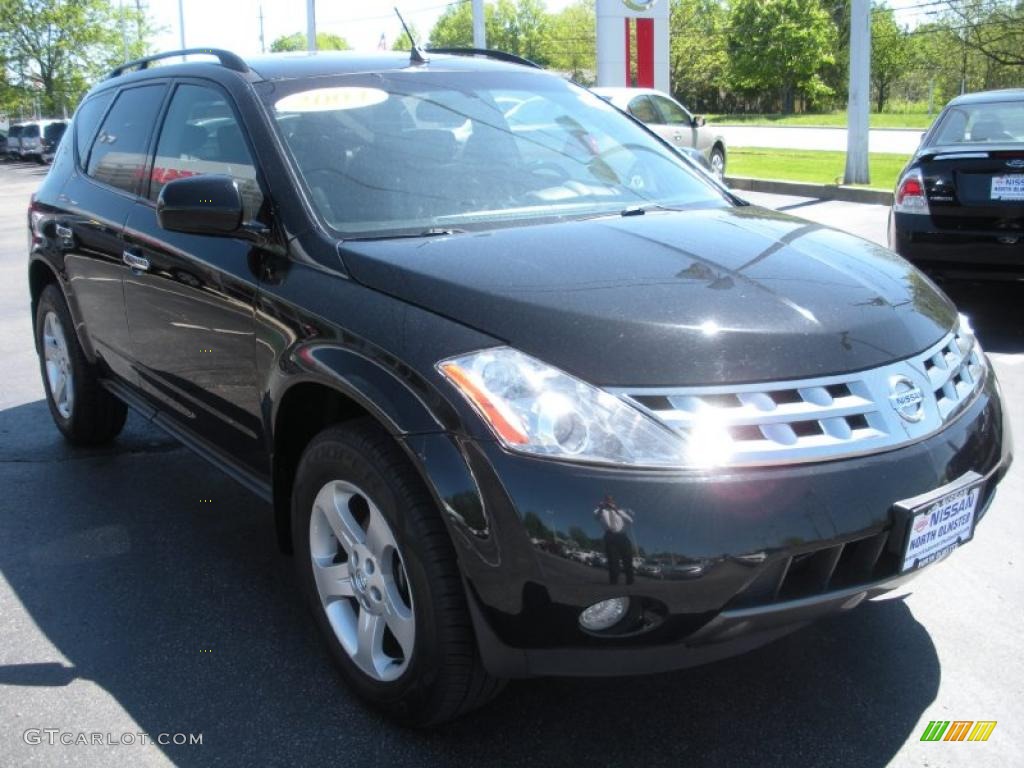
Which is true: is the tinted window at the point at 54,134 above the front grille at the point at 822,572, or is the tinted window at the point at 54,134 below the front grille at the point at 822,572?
above

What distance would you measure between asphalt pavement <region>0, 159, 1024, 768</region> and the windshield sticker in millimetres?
1600

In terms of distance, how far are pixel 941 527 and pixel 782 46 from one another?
7618 cm

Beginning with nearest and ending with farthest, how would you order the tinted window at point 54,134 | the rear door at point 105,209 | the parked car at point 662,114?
the rear door at point 105,209 < the tinted window at point 54,134 < the parked car at point 662,114

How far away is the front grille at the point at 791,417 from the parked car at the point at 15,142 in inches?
1766

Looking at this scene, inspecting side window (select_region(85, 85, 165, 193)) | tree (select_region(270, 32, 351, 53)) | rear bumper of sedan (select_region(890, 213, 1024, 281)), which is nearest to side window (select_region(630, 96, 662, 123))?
rear bumper of sedan (select_region(890, 213, 1024, 281))

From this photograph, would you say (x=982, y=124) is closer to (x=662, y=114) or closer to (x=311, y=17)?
(x=662, y=114)

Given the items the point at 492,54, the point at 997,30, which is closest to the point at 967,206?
the point at 492,54

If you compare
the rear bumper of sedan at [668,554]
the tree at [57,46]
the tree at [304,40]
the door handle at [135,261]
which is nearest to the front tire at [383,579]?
the rear bumper of sedan at [668,554]

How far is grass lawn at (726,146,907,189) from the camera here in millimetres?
16594

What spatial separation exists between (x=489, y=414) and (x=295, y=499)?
891 millimetres

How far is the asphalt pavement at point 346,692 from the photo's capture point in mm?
2672

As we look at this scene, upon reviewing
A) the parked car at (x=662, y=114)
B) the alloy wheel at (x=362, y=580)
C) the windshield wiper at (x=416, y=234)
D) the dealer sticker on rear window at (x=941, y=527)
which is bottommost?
the alloy wheel at (x=362, y=580)

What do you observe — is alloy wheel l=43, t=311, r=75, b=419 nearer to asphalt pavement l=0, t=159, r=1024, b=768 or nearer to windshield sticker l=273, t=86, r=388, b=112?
asphalt pavement l=0, t=159, r=1024, b=768

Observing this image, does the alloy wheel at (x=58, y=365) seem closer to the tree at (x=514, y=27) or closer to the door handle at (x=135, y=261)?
the door handle at (x=135, y=261)
